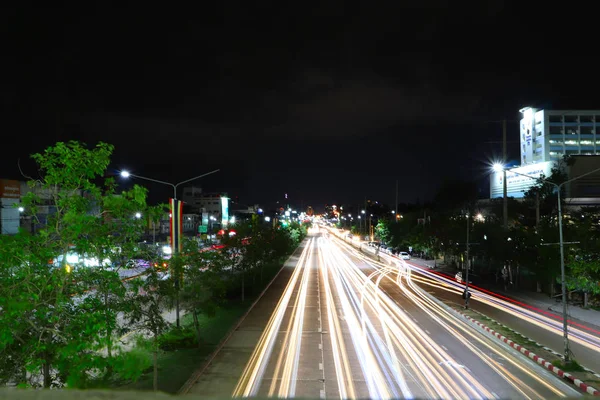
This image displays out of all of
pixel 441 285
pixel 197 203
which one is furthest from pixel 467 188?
pixel 197 203

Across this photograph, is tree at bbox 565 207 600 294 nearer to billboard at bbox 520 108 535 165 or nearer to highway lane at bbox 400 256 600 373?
highway lane at bbox 400 256 600 373

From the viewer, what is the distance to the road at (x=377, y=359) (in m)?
14.1

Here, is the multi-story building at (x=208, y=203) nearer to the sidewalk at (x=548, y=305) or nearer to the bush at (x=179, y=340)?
the sidewalk at (x=548, y=305)

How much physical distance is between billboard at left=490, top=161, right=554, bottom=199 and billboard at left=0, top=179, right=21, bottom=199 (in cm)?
7759

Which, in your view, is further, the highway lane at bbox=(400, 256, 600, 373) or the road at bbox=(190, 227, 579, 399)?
the highway lane at bbox=(400, 256, 600, 373)

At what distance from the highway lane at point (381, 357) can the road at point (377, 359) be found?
0.12 ft

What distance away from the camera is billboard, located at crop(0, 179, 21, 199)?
5659cm

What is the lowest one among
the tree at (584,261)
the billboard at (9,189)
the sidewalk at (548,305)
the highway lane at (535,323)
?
the sidewalk at (548,305)

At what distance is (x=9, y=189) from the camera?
189ft

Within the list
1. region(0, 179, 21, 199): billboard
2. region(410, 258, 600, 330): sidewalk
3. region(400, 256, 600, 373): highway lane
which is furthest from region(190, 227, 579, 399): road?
region(0, 179, 21, 199): billboard

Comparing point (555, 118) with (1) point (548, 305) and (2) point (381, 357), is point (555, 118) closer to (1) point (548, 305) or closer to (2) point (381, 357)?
(1) point (548, 305)

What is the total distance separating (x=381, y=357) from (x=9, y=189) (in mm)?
57950

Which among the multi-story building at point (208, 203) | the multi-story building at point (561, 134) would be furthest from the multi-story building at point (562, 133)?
the multi-story building at point (208, 203)

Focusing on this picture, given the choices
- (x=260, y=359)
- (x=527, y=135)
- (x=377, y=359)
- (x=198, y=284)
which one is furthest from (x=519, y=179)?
(x=198, y=284)
